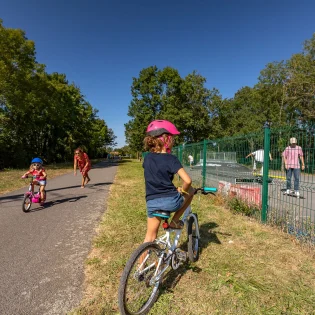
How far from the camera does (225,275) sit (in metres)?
3.05

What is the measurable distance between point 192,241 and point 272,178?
261cm

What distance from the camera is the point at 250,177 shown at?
575cm

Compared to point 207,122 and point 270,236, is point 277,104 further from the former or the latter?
point 270,236

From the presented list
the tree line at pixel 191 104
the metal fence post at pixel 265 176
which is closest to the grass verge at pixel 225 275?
the metal fence post at pixel 265 176

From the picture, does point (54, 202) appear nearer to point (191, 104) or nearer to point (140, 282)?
point (140, 282)

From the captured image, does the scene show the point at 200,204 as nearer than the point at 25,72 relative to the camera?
Yes

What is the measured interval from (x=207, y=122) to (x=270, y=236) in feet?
97.4

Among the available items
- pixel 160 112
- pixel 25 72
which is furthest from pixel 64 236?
pixel 160 112

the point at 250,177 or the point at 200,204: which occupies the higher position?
the point at 250,177

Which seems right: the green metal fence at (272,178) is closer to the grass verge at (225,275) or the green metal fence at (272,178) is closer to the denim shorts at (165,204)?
the grass verge at (225,275)

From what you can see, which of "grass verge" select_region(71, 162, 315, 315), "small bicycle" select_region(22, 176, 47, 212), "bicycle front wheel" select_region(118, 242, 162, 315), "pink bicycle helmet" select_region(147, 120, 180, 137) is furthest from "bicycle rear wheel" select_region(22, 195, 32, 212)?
"pink bicycle helmet" select_region(147, 120, 180, 137)

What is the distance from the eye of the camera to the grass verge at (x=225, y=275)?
2.48 meters

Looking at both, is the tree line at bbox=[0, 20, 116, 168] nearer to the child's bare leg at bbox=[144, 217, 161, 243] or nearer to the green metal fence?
the green metal fence

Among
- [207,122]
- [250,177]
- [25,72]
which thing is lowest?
[250,177]
